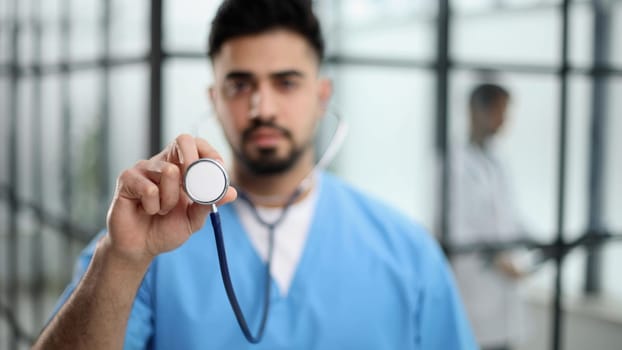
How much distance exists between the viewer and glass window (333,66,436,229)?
2.48m

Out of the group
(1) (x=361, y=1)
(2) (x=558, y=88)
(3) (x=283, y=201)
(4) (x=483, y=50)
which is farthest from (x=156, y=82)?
(1) (x=361, y=1)

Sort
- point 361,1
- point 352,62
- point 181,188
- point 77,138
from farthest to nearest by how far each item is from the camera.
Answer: point 361,1 → point 77,138 → point 352,62 → point 181,188

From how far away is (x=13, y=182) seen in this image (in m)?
2.65

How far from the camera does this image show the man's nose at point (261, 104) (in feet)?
2.19

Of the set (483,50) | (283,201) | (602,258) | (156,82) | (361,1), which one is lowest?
(602,258)

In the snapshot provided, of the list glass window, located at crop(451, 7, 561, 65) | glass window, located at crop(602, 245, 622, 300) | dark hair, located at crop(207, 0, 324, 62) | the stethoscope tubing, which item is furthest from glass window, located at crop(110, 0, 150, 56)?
glass window, located at crop(602, 245, 622, 300)

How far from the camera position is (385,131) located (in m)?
2.66

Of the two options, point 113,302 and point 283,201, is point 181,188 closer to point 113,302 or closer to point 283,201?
point 113,302

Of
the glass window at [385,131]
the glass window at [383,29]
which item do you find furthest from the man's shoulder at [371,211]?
the glass window at [383,29]

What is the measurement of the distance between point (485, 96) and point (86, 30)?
1.02m

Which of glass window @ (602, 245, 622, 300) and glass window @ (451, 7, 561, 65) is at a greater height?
glass window @ (451, 7, 561, 65)

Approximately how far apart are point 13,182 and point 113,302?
2.31 metres

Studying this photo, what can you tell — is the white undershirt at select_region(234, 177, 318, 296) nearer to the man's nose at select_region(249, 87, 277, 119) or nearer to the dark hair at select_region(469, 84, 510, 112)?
the man's nose at select_region(249, 87, 277, 119)

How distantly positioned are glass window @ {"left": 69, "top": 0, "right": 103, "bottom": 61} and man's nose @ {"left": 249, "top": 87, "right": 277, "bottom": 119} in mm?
955
